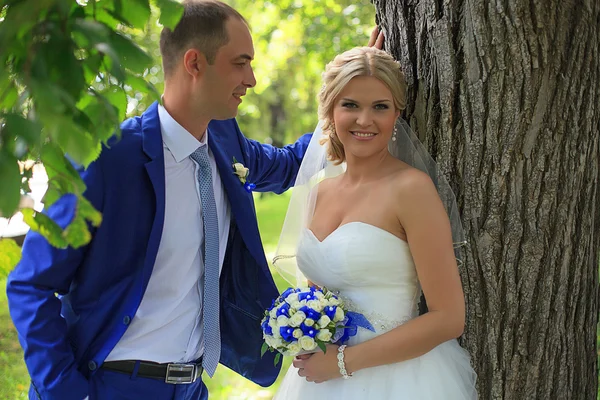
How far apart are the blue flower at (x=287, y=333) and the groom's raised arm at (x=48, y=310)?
0.90 m

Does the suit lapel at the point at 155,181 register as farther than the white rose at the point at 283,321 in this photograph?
Yes

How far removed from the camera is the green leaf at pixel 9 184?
1.21 m

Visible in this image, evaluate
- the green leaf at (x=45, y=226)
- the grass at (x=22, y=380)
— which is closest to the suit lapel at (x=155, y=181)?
the green leaf at (x=45, y=226)

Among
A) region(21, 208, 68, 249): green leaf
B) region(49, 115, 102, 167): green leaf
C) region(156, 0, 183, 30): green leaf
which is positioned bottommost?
region(21, 208, 68, 249): green leaf

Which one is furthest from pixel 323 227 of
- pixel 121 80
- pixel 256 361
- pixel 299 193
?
pixel 121 80

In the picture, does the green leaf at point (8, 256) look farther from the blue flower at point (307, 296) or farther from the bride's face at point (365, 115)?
the bride's face at point (365, 115)

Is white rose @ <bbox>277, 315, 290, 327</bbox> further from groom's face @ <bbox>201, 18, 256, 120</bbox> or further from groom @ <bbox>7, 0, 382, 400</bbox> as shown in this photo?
groom's face @ <bbox>201, 18, 256, 120</bbox>

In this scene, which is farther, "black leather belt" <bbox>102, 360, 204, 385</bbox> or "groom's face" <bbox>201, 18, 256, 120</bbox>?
"groom's face" <bbox>201, 18, 256, 120</bbox>

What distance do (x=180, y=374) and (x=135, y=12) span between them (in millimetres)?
2003

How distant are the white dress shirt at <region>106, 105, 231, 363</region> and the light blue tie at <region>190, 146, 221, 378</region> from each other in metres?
0.04

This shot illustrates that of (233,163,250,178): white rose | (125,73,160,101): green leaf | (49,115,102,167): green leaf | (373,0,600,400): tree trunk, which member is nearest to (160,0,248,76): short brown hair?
(233,163,250,178): white rose

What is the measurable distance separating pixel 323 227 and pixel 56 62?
1.87 metres

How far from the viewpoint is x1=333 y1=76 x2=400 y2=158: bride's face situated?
2.93 metres

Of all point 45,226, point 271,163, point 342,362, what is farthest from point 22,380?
point 45,226
